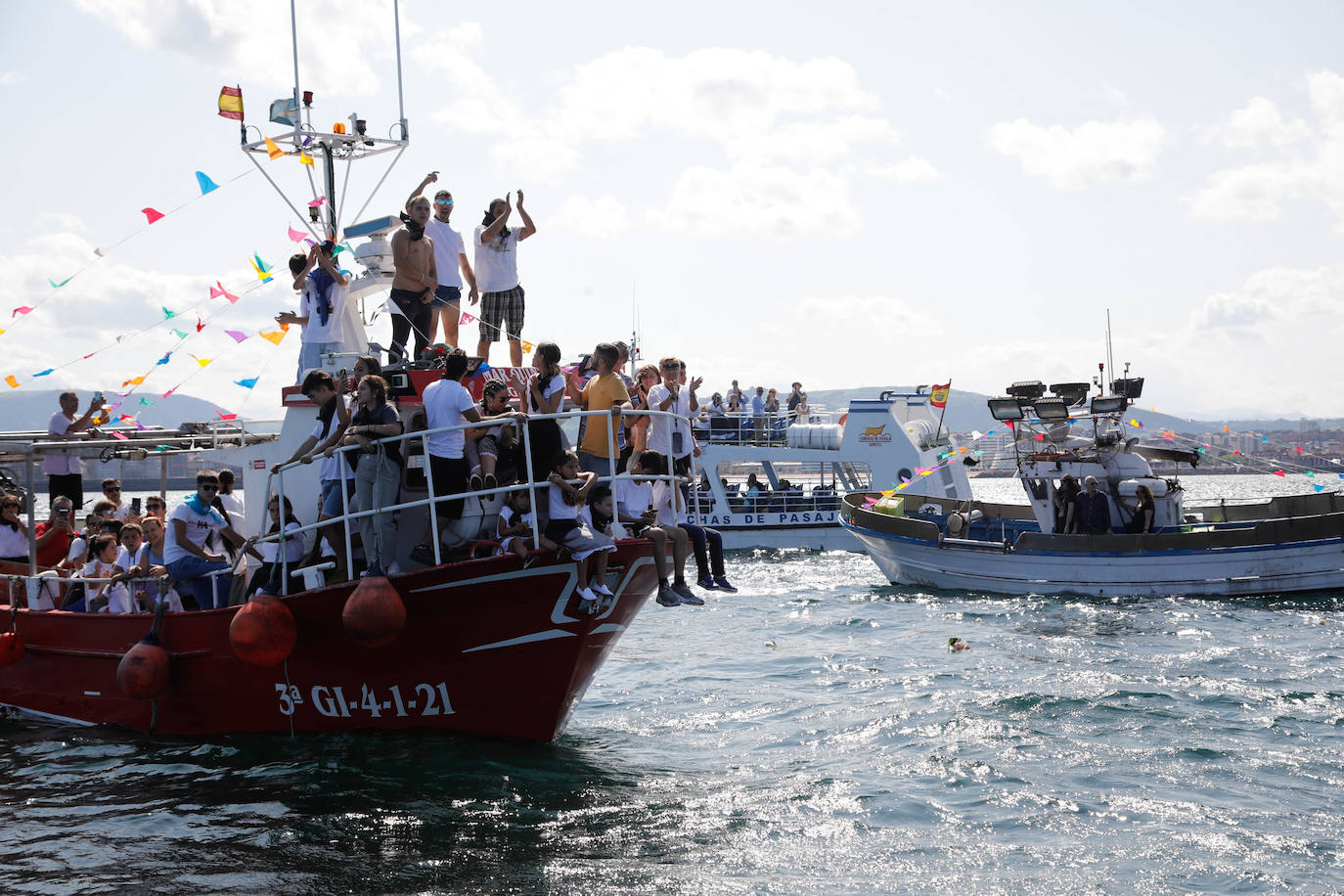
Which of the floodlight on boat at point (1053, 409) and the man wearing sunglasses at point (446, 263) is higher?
the man wearing sunglasses at point (446, 263)

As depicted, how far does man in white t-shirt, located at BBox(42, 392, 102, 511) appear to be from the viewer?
46.5 ft

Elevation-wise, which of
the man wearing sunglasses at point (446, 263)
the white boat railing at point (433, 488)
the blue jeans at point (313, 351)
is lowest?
→ the white boat railing at point (433, 488)

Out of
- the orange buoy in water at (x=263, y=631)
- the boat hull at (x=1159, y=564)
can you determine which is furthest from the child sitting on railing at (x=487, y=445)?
the boat hull at (x=1159, y=564)

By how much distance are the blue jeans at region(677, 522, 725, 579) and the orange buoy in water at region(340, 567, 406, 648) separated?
2537 millimetres

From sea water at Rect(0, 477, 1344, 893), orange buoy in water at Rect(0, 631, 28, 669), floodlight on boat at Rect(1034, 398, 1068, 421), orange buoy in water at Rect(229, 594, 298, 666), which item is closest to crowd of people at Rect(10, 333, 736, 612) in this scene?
orange buoy in water at Rect(229, 594, 298, 666)

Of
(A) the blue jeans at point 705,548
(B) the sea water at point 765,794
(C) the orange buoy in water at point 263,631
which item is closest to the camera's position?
(B) the sea water at point 765,794

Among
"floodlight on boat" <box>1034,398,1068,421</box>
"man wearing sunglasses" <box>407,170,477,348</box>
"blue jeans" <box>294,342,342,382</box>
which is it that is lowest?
"floodlight on boat" <box>1034,398,1068,421</box>

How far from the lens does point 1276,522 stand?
2109 cm

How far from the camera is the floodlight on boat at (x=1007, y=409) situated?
72.4ft

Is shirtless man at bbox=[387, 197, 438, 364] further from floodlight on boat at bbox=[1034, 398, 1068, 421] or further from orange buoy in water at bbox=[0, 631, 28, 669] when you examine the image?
floodlight on boat at bbox=[1034, 398, 1068, 421]

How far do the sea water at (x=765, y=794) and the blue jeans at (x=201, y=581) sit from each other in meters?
1.34

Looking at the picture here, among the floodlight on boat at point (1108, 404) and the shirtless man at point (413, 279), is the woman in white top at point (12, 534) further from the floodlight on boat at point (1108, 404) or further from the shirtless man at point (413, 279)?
the floodlight on boat at point (1108, 404)

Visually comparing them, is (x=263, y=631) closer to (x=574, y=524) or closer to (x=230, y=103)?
(x=574, y=524)

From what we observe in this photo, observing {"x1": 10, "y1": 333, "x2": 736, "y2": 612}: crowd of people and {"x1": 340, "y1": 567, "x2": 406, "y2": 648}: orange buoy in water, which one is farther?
{"x1": 10, "y1": 333, "x2": 736, "y2": 612}: crowd of people
